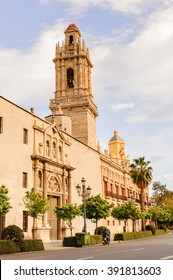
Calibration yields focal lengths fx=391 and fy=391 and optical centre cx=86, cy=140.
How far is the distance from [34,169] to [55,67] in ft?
97.2

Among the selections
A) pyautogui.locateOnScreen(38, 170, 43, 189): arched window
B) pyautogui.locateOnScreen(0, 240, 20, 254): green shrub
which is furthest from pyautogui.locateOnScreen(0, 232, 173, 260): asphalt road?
pyautogui.locateOnScreen(38, 170, 43, 189): arched window

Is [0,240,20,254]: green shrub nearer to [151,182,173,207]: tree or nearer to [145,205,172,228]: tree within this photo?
[145,205,172,228]: tree

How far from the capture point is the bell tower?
56906mm

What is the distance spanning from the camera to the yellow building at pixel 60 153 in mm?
31797

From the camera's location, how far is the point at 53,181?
3891 centimetres

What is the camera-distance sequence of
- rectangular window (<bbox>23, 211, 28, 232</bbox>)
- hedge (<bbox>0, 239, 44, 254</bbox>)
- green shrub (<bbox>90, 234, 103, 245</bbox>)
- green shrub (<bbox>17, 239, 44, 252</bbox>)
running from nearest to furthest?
hedge (<bbox>0, 239, 44, 254</bbox>) < green shrub (<bbox>17, 239, 44, 252</bbox>) < green shrub (<bbox>90, 234, 103, 245</bbox>) < rectangular window (<bbox>23, 211, 28, 232</bbox>)

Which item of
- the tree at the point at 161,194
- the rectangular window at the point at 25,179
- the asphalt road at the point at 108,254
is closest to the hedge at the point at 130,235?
the rectangular window at the point at 25,179

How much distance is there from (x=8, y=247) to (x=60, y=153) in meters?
19.8

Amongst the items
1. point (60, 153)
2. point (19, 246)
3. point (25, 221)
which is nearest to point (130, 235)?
point (60, 153)

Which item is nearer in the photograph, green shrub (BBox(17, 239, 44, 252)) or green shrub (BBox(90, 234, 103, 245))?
green shrub (BBox(17, 239, 44, 252))

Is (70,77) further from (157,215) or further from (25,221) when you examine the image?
(25,221)

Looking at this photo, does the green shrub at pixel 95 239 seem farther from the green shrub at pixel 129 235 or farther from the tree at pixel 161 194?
the tree at pixel 161 194
